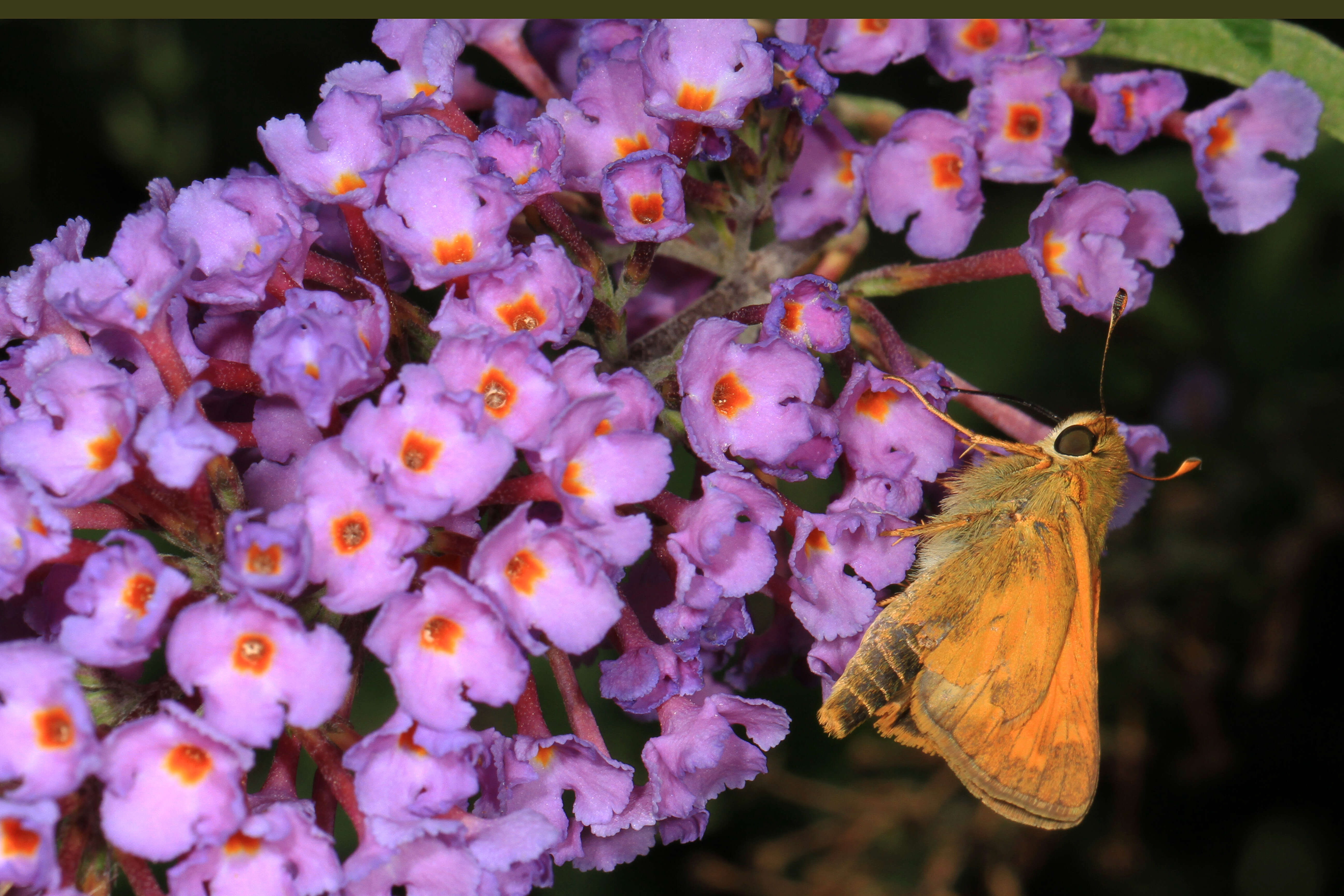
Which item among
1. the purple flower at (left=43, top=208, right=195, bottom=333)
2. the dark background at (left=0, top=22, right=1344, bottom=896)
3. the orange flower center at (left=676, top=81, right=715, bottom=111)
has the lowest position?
the dark background at (left=0, top=22, right=1344, bottom=896)

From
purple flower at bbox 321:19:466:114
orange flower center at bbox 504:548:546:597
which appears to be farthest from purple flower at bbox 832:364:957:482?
purple flower at bbox 321:19:466:114

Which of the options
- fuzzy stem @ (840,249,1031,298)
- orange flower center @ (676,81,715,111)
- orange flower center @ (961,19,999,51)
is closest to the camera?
orange flower center @ (676,81,715,111)

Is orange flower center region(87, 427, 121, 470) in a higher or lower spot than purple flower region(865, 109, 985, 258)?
higher

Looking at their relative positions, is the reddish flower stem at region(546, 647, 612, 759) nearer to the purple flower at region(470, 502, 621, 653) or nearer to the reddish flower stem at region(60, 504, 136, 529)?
the purple flower at region(470, 502, 621, 653)

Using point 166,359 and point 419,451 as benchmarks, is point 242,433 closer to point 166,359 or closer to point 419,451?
point 166,359

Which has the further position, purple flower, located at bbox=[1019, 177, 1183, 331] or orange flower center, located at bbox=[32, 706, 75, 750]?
purple flower, located at bbox=[1019, 177, 1183, 331]

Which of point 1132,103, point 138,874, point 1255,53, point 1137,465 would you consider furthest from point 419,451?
point 1255,53

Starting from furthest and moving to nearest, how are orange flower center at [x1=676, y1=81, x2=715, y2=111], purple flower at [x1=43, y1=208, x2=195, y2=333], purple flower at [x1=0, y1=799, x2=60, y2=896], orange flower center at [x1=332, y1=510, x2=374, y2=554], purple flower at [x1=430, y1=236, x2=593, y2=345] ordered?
orange flower center at [x1=676, y1=81, x2=715, y2=111], purple flower at [x1=430, y1=236, x2=593, y2=345], purple flower at [x1=43, y1=208, x2=195, y2=333], orange flower center at [x1=332, y1=510, x2=374, y2=554], purple flower at [x1=0, y1=799, x2=60, y2=896]
